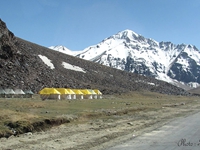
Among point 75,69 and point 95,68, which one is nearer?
point 75,69

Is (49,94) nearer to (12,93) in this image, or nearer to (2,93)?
(12,93)

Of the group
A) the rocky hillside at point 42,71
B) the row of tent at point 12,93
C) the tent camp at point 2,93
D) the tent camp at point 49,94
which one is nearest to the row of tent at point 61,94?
the tent camp at point 49,94

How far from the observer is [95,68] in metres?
152

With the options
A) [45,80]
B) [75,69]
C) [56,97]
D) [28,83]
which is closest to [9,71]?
[28,83]

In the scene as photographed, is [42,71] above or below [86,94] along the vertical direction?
above

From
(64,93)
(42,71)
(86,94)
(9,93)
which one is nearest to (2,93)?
(9,93)

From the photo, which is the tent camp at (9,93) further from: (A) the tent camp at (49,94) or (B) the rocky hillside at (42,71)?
(A) the tent camp at (49,94)

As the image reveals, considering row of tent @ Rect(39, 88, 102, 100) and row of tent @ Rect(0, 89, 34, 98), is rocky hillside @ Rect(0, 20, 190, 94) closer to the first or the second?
row of tent @ Rect(0, 89, 34, 98)

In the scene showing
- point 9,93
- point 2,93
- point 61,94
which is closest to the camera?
point 2,93

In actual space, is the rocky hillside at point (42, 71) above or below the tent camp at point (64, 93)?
above

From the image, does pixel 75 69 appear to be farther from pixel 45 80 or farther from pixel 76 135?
pixel 76 135

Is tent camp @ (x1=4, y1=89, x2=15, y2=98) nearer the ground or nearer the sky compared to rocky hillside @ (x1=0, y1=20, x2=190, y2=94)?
nearer the ground

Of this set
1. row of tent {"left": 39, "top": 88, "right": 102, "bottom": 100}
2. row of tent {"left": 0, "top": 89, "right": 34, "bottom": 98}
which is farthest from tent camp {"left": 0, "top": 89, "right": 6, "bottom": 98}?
row of tent {"left": 39, "top": 88, "right": 102, "bottom": 100}

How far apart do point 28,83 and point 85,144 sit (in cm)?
6874
